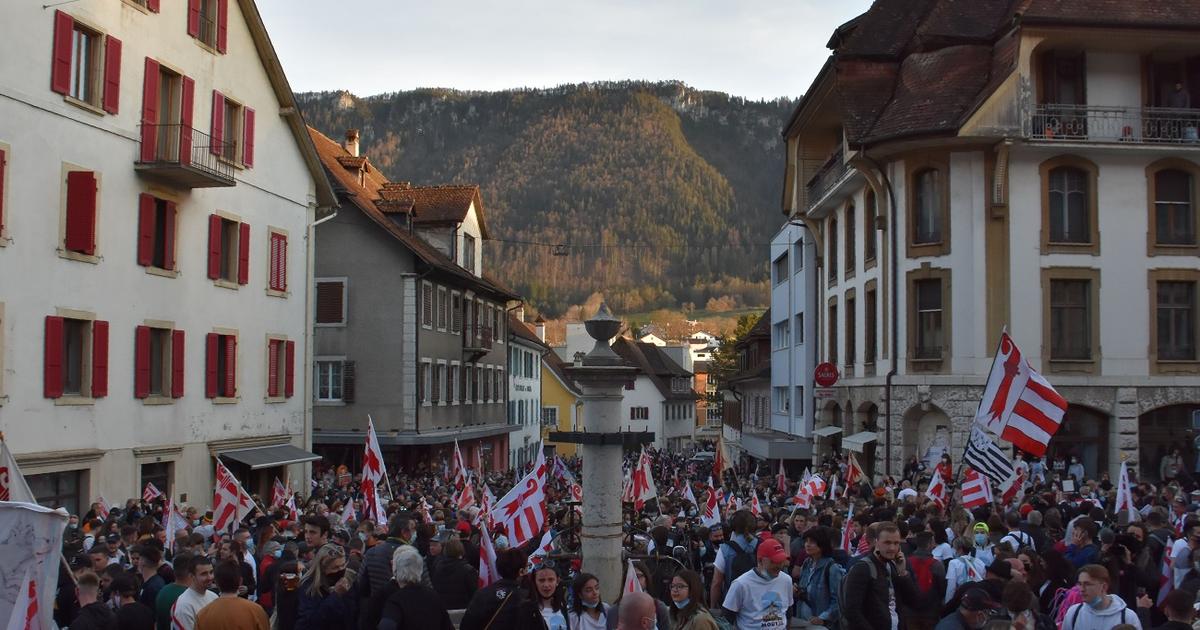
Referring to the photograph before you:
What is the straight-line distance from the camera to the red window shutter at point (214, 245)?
29.8m

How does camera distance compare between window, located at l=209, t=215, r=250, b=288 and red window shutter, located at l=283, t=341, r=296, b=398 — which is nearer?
window, located at l=209, t=215, r=250, b=288

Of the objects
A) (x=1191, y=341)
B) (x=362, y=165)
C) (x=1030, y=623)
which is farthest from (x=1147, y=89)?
(x=362, y=165)

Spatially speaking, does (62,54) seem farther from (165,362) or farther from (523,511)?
(523,511)

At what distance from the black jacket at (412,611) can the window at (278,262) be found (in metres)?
25.4

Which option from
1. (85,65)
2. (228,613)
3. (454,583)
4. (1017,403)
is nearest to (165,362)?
(85,65)

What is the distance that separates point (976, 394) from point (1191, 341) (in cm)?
546

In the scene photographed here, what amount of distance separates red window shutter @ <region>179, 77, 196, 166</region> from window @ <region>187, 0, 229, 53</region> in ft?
4.17

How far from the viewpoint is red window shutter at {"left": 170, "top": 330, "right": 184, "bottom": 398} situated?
2818 cm

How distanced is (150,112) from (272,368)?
8.40m

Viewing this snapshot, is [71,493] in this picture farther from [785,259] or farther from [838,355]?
[785,259]

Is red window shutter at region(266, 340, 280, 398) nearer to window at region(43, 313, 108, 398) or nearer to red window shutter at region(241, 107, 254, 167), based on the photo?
red window shutter at region(241, 107, 254, 167)

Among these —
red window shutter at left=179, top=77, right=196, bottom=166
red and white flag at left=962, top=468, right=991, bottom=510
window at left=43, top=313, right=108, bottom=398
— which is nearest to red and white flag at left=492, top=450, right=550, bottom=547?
red and white flag at left=962, top=468, right=991, bottom=510

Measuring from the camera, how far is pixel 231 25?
1232 inches

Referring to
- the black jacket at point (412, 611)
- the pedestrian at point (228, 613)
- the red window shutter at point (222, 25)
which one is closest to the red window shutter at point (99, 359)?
the red window shutter at point (222, 25)
